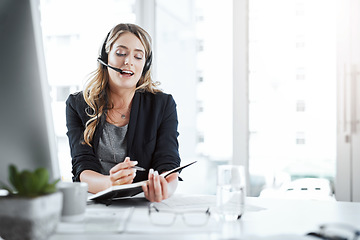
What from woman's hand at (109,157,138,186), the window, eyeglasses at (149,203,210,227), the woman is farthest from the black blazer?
the window

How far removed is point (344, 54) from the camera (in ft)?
8.70

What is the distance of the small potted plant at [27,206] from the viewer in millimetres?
751

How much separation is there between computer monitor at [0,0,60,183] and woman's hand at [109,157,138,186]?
10.2 inches

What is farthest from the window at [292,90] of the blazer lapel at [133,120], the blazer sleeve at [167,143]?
the blazer lapel at [133,120]

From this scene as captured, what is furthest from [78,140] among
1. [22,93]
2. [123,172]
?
[22,93]

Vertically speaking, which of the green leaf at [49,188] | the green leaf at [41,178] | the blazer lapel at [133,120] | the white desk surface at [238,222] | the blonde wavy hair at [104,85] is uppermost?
the blonde wavy hair at [104,85]

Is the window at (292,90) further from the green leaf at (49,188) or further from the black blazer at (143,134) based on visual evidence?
the green leaf at (49,188)

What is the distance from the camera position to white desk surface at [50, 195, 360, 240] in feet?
2.89

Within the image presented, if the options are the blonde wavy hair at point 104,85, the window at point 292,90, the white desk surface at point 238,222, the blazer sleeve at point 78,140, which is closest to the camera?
the white desk surface at point 238,222

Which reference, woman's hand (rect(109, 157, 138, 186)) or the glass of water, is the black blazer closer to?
woman's hand (rect(109, 157, 138, 186))

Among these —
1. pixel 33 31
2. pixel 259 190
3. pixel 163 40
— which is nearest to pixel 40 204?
pixel 33 31

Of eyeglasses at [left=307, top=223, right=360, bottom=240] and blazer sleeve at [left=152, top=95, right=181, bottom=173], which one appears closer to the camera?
eyeglasses at [left=307, top=223, right=360, bottom=240]

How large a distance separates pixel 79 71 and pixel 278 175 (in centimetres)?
163

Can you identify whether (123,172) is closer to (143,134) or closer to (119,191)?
(119,191)
